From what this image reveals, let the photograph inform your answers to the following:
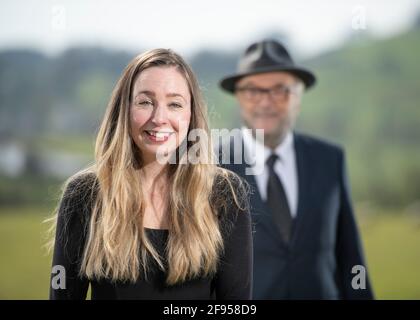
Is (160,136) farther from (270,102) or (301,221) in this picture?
(270,102)

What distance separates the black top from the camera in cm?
174

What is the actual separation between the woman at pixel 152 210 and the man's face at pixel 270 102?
1404mm

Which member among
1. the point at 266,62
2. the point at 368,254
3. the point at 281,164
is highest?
the point at 266,62

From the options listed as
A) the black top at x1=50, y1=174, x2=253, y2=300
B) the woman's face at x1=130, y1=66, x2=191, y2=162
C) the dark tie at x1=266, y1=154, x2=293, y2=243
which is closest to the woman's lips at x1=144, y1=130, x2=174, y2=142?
the woman's face at x1=130, y1=66, x2=191, y2=162

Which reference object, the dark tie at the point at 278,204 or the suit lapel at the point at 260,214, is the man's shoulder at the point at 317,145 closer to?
the dark tie at the point at 278,204

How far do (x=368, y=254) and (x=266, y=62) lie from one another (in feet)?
11.2

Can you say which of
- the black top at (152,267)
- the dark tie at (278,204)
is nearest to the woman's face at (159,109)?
the black top at (152,267)

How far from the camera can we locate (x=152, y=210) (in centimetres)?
187

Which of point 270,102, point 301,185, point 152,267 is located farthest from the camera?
point 270,102

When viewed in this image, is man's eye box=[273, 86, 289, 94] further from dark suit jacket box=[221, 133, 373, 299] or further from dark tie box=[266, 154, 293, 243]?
dark suit jacket box=[221, 133, 373, 299]

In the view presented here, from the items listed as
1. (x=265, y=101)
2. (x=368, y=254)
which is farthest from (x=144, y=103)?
(x=368, y=254)

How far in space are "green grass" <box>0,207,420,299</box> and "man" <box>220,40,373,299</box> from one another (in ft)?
8.86
